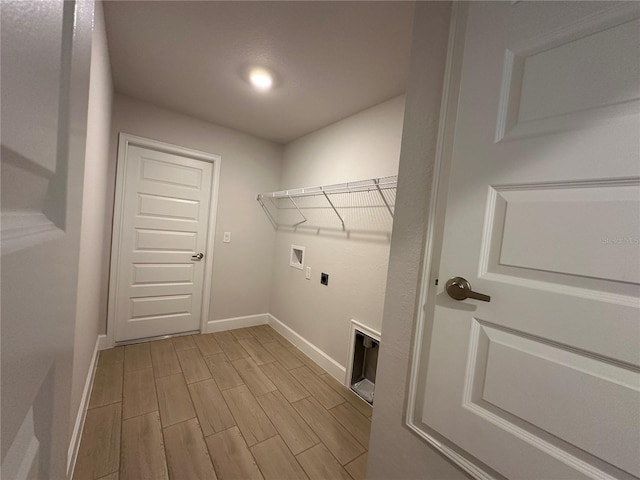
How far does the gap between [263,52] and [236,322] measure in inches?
107

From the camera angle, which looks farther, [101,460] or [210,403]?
[210,403]

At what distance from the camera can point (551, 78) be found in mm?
659

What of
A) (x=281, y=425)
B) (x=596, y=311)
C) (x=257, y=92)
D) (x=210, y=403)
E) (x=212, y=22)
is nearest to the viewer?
(x=596, y=311)

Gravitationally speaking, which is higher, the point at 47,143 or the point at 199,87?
the point at 199,87

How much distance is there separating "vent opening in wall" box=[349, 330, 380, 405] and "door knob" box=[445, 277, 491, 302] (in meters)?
1.29

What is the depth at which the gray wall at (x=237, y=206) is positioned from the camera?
2.49 meters

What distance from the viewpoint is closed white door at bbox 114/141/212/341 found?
233 centimetres

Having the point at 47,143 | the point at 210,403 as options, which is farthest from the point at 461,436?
the point at 210,403

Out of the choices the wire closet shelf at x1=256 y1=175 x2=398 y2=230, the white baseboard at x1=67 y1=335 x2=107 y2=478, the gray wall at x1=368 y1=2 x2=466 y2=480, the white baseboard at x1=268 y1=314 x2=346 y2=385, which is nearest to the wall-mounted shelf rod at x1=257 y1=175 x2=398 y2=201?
the wire closet shelf at x1=256 y1=175 x2=398 y2=230

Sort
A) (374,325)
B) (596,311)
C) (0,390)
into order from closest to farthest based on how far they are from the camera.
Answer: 1. (0,390)
2. (596,311)
3. (374,325)

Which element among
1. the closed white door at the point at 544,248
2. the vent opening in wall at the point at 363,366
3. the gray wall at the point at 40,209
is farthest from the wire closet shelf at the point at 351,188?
the gray wall at the point at 40,209

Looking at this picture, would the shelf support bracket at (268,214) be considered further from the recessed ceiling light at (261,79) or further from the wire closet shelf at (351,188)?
the recessed ceiling light at (261,79)

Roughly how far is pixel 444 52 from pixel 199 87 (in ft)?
6.17

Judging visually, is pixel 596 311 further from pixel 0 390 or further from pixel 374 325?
pixel 374 325
